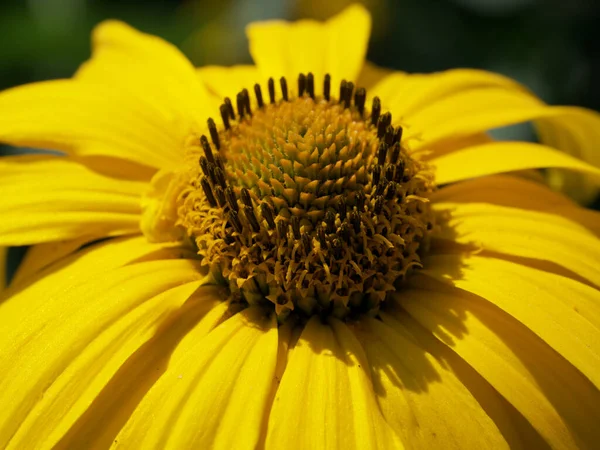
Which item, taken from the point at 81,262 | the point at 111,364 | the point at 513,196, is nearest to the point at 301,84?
the point at 513,196

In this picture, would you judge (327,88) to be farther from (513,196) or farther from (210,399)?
(210,399)

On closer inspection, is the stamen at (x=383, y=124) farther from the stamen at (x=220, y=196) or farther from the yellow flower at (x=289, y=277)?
the stamen at (x=220, y=196)

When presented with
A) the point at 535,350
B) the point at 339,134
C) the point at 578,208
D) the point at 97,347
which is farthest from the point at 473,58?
the point at 97,347

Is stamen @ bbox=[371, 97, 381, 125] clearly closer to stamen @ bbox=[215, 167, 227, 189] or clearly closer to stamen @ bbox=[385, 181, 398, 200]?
stamen @ bbox=[385, 181, 398, 200]

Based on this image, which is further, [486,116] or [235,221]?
[486,116]

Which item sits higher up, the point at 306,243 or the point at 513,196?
the point at 513,196

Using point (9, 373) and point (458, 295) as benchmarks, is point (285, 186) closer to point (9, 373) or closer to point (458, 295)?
point (458, 295)
